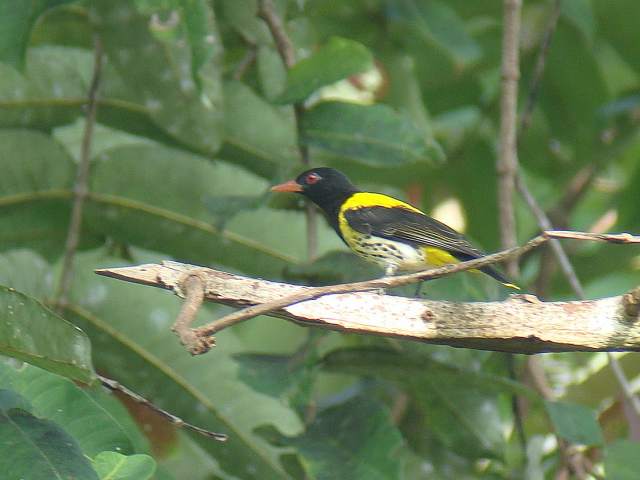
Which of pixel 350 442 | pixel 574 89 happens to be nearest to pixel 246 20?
pixel 350 442

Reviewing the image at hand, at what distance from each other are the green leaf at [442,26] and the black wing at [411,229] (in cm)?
114

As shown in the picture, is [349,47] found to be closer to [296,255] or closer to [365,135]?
[365,135]

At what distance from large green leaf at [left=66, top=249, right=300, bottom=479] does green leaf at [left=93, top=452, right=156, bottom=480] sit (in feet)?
5.53

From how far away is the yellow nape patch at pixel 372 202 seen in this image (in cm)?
408

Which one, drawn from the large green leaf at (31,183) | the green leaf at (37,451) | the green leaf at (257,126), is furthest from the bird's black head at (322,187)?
the green leaf at (37,451)

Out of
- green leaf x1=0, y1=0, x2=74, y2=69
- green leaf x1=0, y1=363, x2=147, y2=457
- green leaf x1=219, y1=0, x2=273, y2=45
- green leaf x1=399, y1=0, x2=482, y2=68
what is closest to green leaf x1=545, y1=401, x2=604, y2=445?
green leaf x1=0, y1=363, x2=147, y2=457

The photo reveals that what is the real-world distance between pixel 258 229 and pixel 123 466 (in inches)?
88.0

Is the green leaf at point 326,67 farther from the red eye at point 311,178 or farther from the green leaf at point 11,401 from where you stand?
the green leaf at point 11,401

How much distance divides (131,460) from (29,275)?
1789 millimetres

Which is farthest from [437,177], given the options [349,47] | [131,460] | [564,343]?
[131,460]

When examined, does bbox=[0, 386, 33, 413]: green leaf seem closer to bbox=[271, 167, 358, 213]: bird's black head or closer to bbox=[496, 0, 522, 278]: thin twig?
bbox=[271, 167, 358, 213]: bird's black head

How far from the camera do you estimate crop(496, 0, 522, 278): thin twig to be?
435 centimetres

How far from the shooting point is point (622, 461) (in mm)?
3600

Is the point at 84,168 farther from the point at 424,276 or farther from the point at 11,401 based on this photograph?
the point at 424,276
